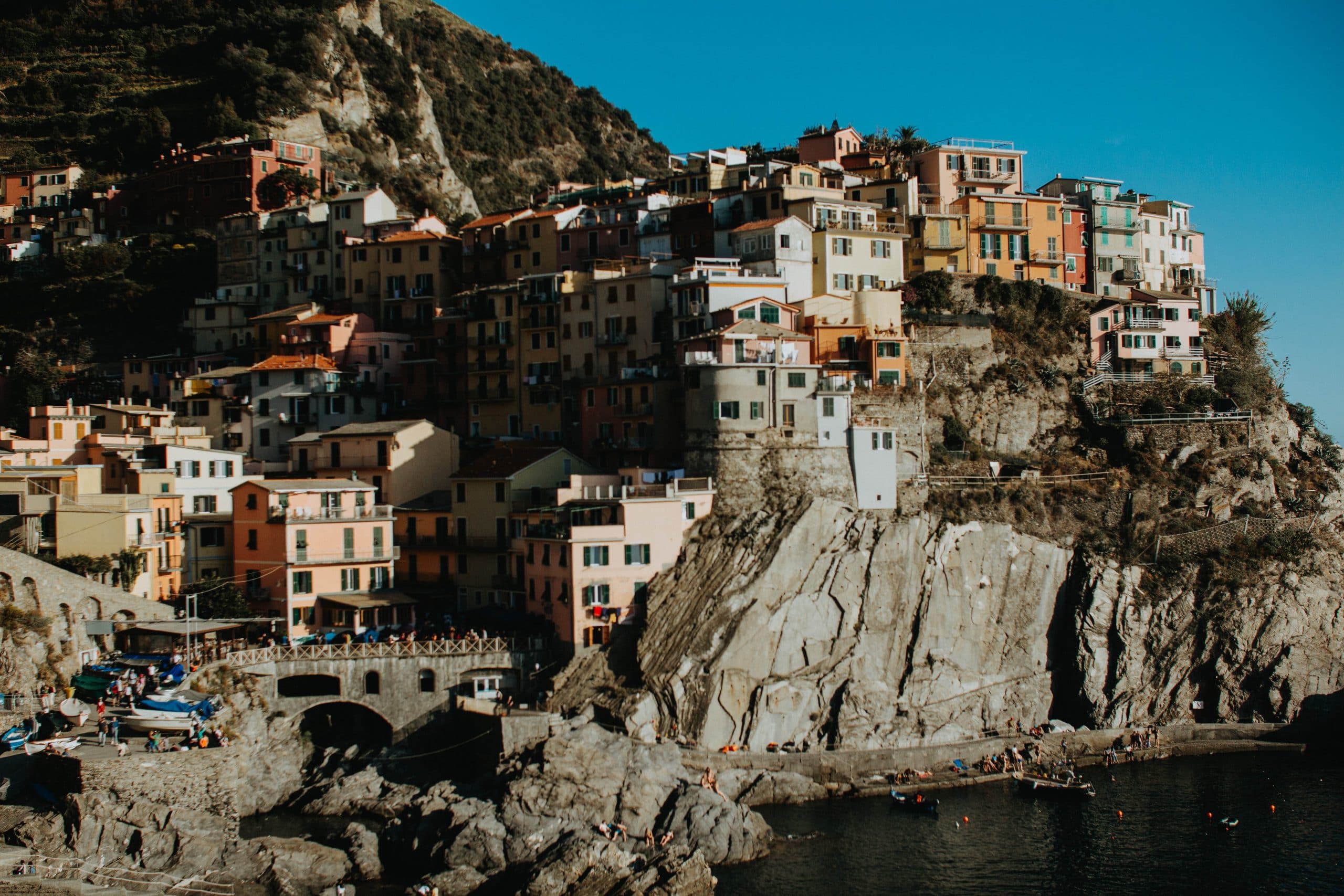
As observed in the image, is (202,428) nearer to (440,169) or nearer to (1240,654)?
(440,169)

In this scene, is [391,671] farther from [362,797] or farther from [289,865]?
[289,865]

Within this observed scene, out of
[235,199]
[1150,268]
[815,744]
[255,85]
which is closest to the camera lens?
[815,744]

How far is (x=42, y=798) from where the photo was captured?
52.2m

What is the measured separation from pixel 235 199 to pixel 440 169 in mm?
25236

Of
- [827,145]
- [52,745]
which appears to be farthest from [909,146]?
[52,745]

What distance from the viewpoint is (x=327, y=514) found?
230ft

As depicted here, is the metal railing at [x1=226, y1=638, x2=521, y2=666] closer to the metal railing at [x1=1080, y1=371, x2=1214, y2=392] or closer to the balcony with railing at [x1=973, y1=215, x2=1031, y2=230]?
the metal railing at [x1=1080, y1=371, x2=1214, y2=392]

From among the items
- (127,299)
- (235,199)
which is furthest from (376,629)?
(235,199)

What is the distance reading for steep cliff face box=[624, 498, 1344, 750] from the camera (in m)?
63.9

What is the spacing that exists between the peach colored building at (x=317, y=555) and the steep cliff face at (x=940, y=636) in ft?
47.7

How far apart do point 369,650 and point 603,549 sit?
11444 mm

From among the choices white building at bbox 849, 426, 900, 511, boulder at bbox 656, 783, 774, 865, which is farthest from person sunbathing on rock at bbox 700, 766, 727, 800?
white building at bbox 849, 426, 900, 511

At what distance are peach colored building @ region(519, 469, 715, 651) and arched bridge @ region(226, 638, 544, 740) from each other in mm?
3778

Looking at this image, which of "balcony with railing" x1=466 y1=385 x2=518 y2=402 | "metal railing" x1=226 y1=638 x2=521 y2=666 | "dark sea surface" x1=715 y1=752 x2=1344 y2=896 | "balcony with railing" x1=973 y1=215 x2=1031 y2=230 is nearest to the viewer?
"dark sea surface" x1=715 y1=752 x2=1344 y2=896
